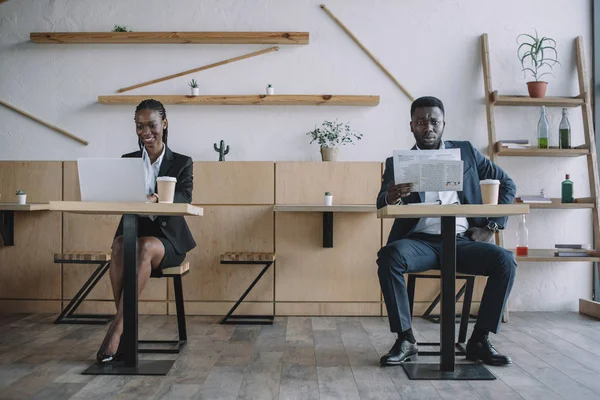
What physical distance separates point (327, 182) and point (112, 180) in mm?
1984

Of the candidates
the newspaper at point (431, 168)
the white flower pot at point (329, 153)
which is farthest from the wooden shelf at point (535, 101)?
the newspaper at point (431, 168)

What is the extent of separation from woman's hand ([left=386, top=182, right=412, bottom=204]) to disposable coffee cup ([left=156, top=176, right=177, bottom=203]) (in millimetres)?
971

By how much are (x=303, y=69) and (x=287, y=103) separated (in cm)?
30

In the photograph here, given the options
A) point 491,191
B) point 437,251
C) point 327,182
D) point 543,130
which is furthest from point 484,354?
point 543,130

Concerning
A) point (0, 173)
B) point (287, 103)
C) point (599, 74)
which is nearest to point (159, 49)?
point (287, 103)

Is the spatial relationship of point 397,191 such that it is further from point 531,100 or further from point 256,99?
point 531,100

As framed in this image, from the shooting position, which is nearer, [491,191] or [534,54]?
[491,191]

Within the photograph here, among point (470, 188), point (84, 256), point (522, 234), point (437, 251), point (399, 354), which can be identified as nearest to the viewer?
point (399, 354)

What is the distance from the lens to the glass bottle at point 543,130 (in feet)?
14.1

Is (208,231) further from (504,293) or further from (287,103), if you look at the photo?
(504,293)

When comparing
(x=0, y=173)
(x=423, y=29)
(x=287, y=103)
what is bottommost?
(x=0, y=173)

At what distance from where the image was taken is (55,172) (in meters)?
4.19

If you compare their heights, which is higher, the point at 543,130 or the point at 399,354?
the point at 543,130

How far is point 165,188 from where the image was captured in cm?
250
